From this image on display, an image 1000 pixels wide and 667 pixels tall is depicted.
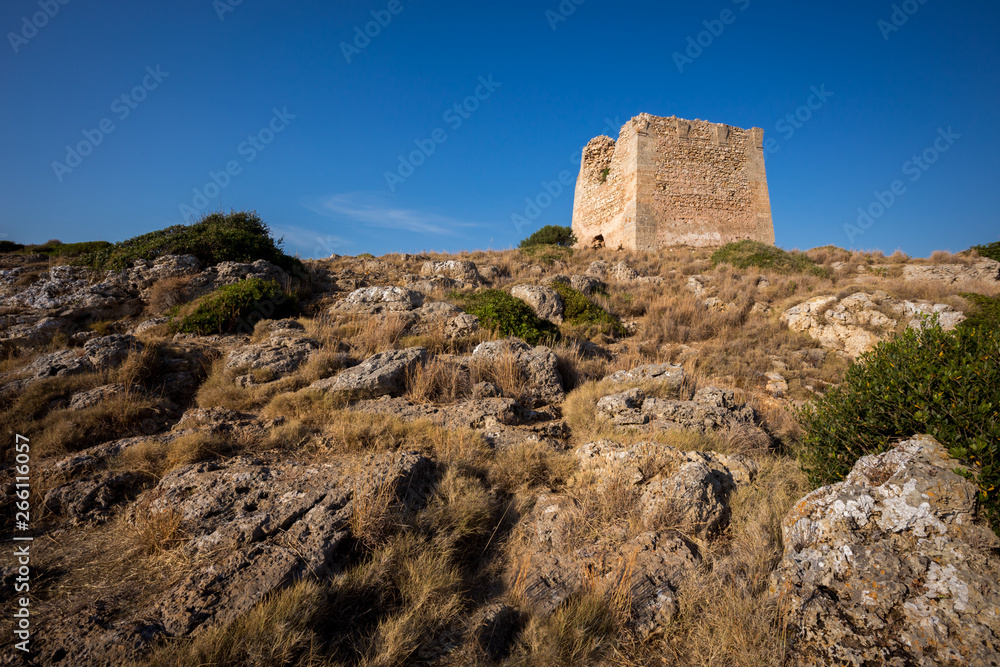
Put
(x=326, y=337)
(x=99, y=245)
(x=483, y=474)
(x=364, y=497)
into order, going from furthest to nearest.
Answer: (x=99, y=245) < (x=326, y=337) < (x=483, y=474) < (x=364, y=497)

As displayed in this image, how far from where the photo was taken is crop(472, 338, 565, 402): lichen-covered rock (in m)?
5.75

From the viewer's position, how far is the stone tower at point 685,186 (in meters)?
19.5

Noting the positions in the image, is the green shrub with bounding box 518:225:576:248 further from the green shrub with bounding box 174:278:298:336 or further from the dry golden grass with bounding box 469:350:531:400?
the dry golden grass with bounding box 469:350:531:400

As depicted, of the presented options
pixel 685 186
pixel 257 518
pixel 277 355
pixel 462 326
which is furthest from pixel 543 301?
pixel 685 186

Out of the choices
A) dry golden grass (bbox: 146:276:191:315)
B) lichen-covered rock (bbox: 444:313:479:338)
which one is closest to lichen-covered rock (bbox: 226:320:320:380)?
lichen-covered rock (bbox: 444:313:479:338)

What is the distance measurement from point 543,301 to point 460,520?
7103mm

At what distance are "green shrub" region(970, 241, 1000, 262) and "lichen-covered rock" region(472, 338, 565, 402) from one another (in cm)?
1822

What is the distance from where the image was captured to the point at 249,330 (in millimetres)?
8328

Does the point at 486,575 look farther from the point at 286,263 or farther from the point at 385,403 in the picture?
the point at 286,263

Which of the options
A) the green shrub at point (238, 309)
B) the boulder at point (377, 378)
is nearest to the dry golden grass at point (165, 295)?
the green shrub at point (238, 309)

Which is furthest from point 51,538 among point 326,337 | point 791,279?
point 791,279

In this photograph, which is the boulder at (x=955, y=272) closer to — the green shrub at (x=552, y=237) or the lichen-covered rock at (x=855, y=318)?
the lichen-covered rock at (x=855, y=318)

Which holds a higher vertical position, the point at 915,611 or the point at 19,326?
the point at 19,326

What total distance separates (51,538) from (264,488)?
138 cm
